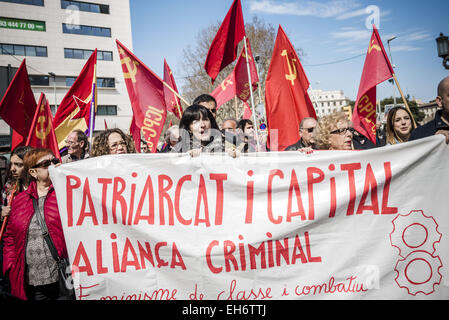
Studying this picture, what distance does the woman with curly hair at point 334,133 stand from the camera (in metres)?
2.89

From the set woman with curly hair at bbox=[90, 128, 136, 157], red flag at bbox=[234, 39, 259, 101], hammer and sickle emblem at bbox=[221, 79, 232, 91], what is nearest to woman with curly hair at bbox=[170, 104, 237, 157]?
woman with curly hair at bbox=[90, 128, 136, 157]

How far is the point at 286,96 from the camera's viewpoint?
4.21 metres

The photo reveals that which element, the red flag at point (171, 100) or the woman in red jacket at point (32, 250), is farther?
the red flag at point (171, 100)

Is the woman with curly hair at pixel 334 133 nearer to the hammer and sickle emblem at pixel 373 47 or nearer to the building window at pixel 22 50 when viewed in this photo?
the hammer and sickle emblem at pixel 373 47

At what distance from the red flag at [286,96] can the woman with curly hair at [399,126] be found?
1023 mm

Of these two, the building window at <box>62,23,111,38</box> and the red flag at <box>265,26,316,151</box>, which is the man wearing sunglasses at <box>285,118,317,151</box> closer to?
the red flag at <box>265,26,316,151</box>

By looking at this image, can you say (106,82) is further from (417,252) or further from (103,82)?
(417,252)

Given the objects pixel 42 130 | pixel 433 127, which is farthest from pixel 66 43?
pixel 433 127

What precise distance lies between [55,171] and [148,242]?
976 millimetres

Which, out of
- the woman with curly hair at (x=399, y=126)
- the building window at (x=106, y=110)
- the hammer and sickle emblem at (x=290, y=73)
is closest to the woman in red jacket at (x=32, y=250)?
the hammer and sickle emblem at (x=290, y=73)

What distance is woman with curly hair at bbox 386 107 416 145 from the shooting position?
3.44 m

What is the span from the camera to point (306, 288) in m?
2.31

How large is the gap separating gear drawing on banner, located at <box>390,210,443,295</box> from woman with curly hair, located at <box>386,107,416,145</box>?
54.8 inches
